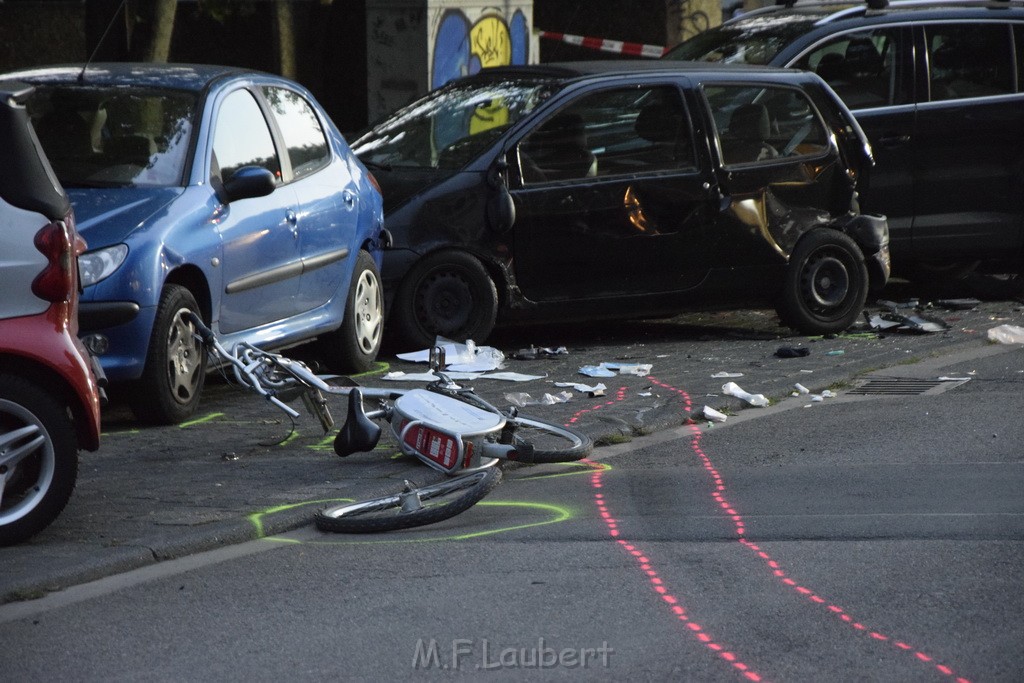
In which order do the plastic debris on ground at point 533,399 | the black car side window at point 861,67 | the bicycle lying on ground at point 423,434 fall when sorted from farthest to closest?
the black car side window at point 861,67
the plastic debris on ground at point 533,399
the bicycle lying on ground at point 423,434

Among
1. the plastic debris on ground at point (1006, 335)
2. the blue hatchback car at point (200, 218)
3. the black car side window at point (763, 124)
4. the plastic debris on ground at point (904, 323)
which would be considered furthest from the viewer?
the plastic debris on ground at point (904, 323)

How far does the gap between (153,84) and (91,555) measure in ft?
11.8

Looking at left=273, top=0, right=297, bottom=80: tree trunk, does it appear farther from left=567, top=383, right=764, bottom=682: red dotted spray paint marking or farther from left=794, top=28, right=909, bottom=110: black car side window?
left=567, top=383, right=764, bottom=682: red dotted spray paint marking

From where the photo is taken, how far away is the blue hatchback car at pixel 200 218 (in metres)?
7.35

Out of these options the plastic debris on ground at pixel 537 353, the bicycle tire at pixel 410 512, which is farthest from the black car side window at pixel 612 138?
the bicycle tire at pixel 410 512

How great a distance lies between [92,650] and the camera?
15.2ft

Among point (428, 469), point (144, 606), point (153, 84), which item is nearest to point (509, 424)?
point (428, 469)

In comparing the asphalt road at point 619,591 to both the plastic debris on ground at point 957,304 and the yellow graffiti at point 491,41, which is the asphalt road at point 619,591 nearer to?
the plastic debris on ground at point 957,304

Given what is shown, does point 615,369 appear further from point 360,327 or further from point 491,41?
Result: point 491,41

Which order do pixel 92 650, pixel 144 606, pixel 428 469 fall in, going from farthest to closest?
pixel 428 469 < pixel 144 606 < pixel 92 650

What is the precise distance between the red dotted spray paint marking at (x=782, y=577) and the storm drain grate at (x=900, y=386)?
5.76 feet

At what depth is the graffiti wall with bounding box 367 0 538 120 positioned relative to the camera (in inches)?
606

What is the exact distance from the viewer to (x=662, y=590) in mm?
5160

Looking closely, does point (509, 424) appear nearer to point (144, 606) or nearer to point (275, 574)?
point (275, 574)
